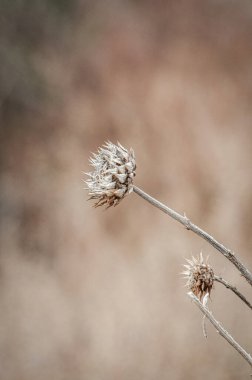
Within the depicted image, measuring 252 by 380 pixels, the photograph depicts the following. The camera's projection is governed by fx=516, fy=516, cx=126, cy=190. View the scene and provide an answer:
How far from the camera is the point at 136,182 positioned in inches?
130

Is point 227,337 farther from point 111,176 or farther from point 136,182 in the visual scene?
point 136,182

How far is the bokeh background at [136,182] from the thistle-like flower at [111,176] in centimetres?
219

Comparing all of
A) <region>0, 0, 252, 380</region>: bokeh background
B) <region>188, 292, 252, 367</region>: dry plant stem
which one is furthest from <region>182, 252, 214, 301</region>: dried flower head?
<region>0, 0, 252, 380</region>: bokeh background

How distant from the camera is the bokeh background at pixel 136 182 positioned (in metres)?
3.13

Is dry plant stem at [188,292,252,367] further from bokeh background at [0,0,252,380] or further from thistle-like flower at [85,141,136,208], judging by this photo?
bokeh background at [0,0,252,380]

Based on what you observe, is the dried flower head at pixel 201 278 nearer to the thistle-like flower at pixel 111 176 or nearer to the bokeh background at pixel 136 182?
the thistle-like flower at pixel 111 176

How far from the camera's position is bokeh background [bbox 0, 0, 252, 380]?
3127mm

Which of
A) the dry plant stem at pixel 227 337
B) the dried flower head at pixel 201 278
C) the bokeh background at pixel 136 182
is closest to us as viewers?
the dry plant stem at pixel 227 337

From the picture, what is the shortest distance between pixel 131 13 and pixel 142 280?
1.74 metres

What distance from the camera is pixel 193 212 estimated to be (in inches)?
128

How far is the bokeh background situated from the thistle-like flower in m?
2.19

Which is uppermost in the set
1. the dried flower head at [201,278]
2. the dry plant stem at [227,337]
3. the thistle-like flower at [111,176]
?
the thistle-like flower at [111,176]

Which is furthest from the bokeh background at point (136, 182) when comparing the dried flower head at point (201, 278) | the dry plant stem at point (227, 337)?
the dry plant stem at point (227, 337)

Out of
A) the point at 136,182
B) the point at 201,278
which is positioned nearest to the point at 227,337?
the point at 201,278
